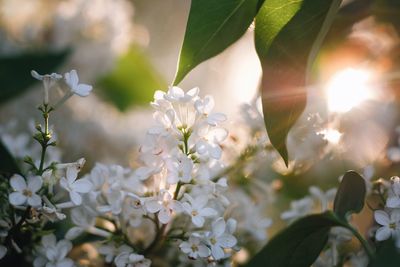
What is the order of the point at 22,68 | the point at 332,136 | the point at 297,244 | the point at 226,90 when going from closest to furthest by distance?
the point at 297,244
the point at 332,136
the point at 22,68
the point at 226,90

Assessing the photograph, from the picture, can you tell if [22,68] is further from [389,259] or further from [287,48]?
[389,259]

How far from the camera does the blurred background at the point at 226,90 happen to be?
2.41ft

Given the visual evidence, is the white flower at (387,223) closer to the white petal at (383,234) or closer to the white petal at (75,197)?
the white petal at (383,234)

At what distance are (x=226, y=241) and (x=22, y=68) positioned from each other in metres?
0.53

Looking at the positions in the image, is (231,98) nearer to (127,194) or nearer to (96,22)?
(96,22)

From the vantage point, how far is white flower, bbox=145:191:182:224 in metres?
0.55

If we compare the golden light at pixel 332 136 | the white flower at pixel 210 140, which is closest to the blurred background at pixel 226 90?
the golden light at pixel 332 136

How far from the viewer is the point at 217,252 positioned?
1.82ft

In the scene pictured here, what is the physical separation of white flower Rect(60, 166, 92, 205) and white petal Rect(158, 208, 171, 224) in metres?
0.07

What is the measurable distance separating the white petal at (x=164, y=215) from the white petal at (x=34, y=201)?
0.10 meters

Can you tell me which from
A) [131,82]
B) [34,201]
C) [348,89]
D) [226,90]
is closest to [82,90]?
[34,201]

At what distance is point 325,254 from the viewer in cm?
62

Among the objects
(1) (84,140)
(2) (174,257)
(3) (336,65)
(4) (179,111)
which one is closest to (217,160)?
(4) (179,111)

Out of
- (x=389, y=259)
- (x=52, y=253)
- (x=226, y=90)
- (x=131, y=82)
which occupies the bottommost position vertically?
(x=226, y=90)
